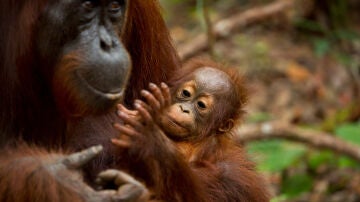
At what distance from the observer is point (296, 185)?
289 inches

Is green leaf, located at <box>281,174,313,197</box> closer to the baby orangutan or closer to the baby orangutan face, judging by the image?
the baby orangutan

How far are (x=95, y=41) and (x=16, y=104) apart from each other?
45cm

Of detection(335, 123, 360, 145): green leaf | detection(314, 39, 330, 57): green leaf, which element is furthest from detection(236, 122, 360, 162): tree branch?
detection(314, 39, 330, 57): green leaf

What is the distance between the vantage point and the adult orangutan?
333 centimetres

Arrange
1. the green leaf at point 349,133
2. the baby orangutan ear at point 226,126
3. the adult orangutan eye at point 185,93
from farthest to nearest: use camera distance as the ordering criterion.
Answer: the green leaf at point 349,133 < the baby orangutan ear at point 226,126 < the adult orangutan eye at point 185,93

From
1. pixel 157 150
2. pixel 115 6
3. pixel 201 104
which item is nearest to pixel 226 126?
pixel 201 104

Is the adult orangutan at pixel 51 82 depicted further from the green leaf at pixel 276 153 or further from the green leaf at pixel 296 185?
the green leaf at pixel 296 185

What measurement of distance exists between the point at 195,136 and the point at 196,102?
188mm

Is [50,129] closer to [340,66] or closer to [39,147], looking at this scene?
[39,147]

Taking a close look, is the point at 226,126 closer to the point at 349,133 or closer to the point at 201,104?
the point at 201,104

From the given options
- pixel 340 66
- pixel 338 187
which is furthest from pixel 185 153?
pixel 340 66

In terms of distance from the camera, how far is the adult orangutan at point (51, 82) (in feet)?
10.9

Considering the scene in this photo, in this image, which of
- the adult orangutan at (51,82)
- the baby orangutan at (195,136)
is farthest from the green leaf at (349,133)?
the adult orangutan at (51,82)

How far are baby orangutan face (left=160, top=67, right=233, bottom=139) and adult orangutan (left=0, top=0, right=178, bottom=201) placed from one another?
1.57 feet
